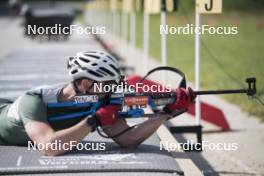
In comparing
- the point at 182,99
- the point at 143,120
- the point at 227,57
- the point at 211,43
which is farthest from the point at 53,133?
the point at 211,43

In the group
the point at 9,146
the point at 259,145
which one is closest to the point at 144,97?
the point at 9,146

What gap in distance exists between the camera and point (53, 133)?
6.07 meters

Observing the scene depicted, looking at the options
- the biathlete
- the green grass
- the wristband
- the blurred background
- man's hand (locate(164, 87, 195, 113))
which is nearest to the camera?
the wristband

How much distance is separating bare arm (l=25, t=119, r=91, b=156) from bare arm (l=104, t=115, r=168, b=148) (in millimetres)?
524

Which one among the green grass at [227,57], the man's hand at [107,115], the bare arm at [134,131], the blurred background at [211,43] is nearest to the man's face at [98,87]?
the man's hand at [107,115]

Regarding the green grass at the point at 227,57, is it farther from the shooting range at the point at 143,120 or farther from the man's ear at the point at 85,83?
the man's ear at the point at 85,83

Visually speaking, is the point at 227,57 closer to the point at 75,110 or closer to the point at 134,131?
the point at 134,131

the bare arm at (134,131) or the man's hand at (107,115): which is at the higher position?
the man's hand at (107,115)

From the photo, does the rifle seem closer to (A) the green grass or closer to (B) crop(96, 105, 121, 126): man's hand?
(B) crop(96, 105, 121, 126): man's hand

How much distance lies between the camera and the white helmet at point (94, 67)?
241 inches

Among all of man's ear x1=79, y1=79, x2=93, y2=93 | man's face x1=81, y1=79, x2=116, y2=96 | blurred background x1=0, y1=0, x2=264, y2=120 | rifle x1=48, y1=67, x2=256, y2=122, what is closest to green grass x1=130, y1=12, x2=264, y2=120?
blurred background x1=0, y1=0, x2=264, y2=120

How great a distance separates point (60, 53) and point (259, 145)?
1215 cm

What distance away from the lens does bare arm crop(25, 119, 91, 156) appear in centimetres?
598

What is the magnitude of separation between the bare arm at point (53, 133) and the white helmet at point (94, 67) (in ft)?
1.27
